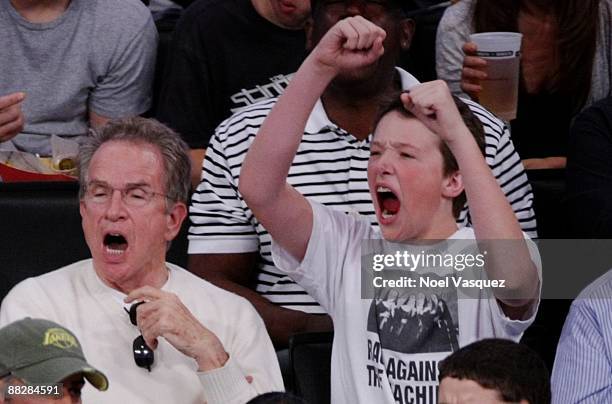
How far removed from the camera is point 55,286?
3.42m

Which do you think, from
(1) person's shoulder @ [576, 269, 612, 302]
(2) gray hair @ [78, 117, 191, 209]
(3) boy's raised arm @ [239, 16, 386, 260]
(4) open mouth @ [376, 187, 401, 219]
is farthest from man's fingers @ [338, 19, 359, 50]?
(1) person's shoulder @ [576, 269, 612, 302]

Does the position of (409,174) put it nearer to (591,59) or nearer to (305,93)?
(305,93)

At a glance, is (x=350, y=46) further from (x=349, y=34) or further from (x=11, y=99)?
(x=11, y=99)

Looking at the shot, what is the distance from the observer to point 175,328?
3213 millimetres

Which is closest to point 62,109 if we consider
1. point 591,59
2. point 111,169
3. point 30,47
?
point 30,47

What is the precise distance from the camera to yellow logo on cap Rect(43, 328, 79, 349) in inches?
112

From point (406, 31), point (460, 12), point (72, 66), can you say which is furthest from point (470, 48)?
point (72, 66)

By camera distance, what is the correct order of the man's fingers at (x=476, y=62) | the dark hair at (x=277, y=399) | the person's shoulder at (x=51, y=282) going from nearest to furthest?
the dark hair at (x=277, y=399) → the person's shoulder at (x=51, y=282) → the man's fingers at (x=476, y=62)

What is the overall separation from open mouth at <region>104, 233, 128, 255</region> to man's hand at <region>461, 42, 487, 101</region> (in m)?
1.21

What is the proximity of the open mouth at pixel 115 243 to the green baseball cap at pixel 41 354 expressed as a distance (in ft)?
1.67

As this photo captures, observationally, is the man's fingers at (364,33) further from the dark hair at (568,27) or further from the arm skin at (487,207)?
the dark hair at (568,27)

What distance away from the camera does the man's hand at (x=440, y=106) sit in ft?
10.7

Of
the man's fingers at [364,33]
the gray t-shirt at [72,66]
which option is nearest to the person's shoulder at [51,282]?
the man's fingers at [364,33]

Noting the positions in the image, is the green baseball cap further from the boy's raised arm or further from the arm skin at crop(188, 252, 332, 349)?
the arm skin at crop(188, 252, 332, 349)
